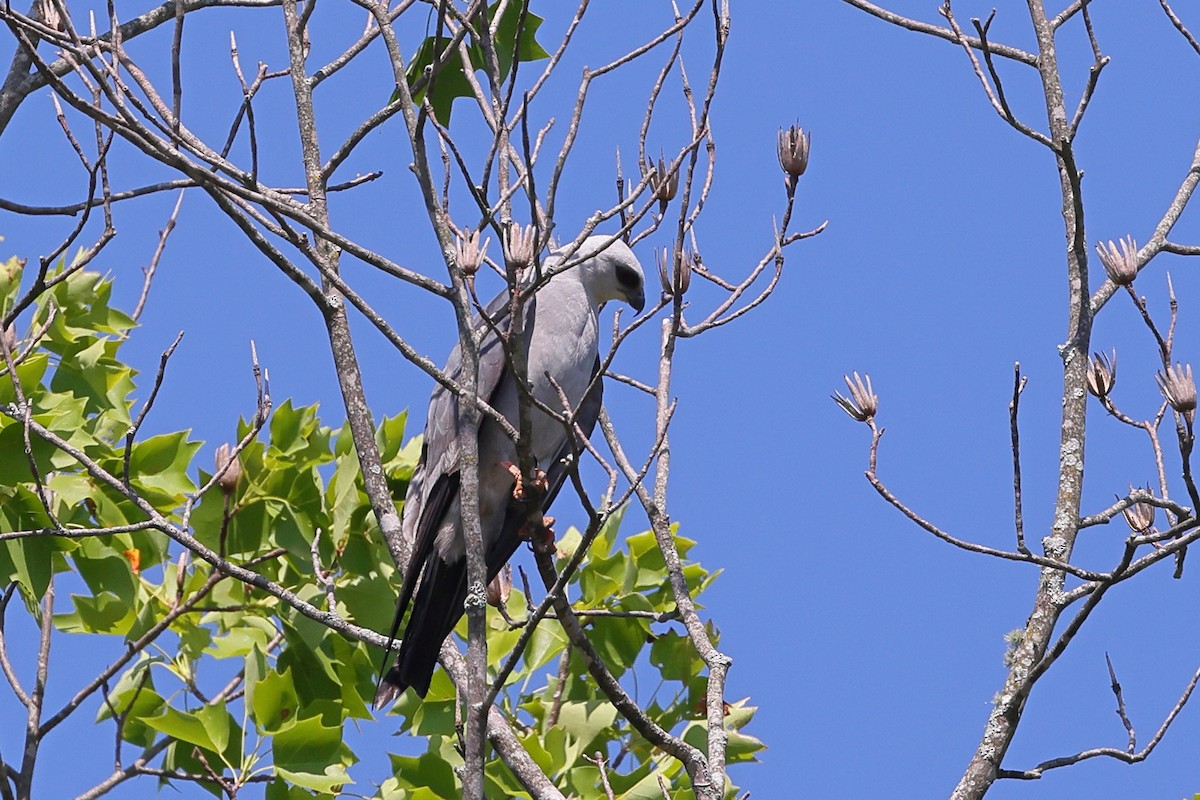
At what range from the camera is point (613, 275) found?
16.4ft

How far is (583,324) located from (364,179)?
38.9 inches

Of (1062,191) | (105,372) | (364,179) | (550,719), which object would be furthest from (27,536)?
(1062,191)

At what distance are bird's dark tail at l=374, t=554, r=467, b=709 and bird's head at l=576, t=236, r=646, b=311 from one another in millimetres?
1368

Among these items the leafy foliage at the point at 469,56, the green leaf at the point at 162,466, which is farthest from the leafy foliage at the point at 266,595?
the leafy foliage at the point at 469,56

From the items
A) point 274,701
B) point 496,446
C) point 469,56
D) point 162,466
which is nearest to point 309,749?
point 274,701

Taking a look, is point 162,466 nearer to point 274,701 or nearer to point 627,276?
point 274,701

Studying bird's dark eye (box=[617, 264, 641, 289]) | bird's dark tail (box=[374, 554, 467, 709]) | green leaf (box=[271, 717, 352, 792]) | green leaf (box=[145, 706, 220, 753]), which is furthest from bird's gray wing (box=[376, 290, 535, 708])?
bird's dark eye (box=[617, 264, 641, 289])

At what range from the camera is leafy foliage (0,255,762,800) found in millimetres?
3908

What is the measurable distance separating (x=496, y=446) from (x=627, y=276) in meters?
0.91

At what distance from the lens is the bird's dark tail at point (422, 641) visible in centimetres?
396

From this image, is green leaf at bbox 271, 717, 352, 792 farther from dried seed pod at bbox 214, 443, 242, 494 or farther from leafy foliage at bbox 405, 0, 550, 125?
leafy foliage at bbox 405, 0, 550, 125

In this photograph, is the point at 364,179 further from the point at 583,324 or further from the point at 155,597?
the point at 155,597

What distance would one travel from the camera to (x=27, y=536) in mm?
3645

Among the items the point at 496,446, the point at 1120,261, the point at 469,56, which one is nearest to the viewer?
the point at 1120,261
